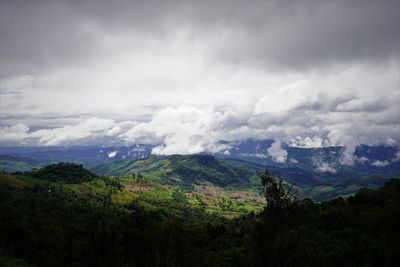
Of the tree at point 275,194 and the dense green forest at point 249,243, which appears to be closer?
the tree at point 275,194

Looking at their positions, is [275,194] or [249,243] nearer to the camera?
[275,194]

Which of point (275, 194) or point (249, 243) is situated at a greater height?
point (275, 194)

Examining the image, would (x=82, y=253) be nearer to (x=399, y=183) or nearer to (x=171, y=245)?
(x=171, y=245)

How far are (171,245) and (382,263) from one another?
58.2 m

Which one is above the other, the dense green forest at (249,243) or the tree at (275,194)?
the tree at (275,194)

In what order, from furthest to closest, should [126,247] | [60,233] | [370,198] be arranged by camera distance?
[370,198] < [60,233] < [126,247]

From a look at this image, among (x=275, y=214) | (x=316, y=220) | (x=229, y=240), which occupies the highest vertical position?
(x=275, y=214)

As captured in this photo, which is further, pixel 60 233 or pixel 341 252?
pixel 60 233

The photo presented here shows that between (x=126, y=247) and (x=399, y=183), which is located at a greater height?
(x=399, y=183)

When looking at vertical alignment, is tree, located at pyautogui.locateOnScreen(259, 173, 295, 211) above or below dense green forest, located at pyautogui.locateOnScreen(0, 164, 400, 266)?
above

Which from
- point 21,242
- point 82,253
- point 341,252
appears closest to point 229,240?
point 341,252

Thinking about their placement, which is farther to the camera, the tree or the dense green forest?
the dense green forest

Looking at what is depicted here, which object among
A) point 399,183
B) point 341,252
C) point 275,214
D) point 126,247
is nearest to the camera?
point 275,214

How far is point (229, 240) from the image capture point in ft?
465
